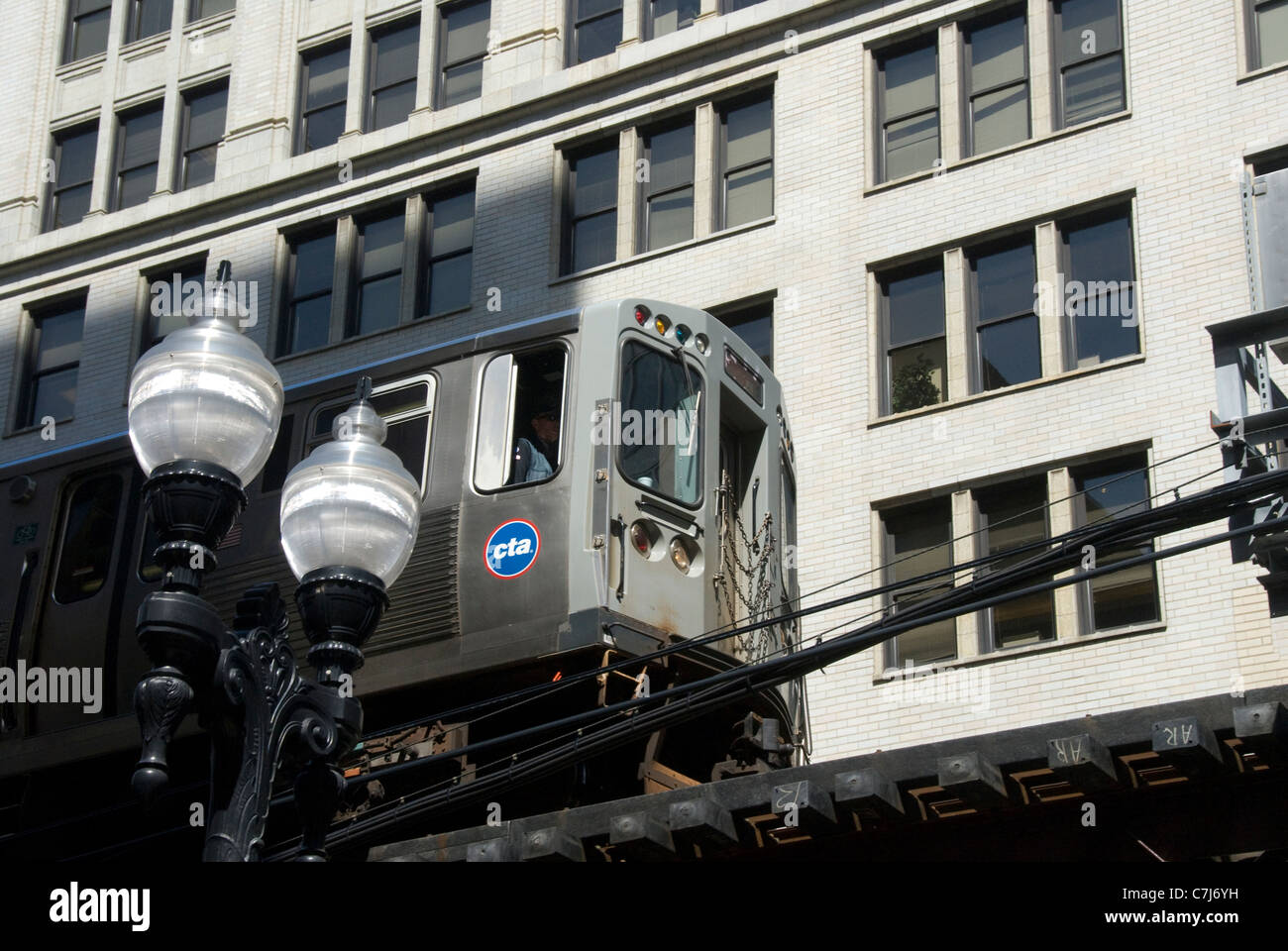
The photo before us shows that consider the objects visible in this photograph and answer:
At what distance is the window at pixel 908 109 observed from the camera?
23422 mm

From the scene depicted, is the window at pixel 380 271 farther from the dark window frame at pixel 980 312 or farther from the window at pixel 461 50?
the dark window frame at pixel 980 312

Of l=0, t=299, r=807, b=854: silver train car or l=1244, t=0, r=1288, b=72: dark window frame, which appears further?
l=1244, t=0, r=1288, b=72: dark window frame

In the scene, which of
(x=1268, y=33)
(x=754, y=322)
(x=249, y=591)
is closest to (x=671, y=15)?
(x=754, y=322)

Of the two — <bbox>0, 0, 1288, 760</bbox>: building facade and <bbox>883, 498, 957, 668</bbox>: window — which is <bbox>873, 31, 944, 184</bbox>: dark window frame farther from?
<bbox>883, 498, 957, 668</bbox>: window

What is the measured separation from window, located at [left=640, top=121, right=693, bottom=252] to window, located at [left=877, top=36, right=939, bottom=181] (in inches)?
107

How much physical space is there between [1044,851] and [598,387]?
4.98 m

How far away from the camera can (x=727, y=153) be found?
2500 centimetres

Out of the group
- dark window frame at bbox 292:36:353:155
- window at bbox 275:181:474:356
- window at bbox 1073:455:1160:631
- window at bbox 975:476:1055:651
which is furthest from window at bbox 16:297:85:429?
window at bbox 1073:455:1160:631

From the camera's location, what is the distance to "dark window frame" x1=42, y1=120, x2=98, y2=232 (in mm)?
31031

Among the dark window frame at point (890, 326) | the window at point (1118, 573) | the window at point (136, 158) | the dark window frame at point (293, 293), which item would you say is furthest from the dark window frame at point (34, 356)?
the window at point (1118, 573)

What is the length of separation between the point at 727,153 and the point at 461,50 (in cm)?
544

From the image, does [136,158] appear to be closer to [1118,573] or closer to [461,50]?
[461,50]

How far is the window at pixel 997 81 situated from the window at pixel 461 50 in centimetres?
771
